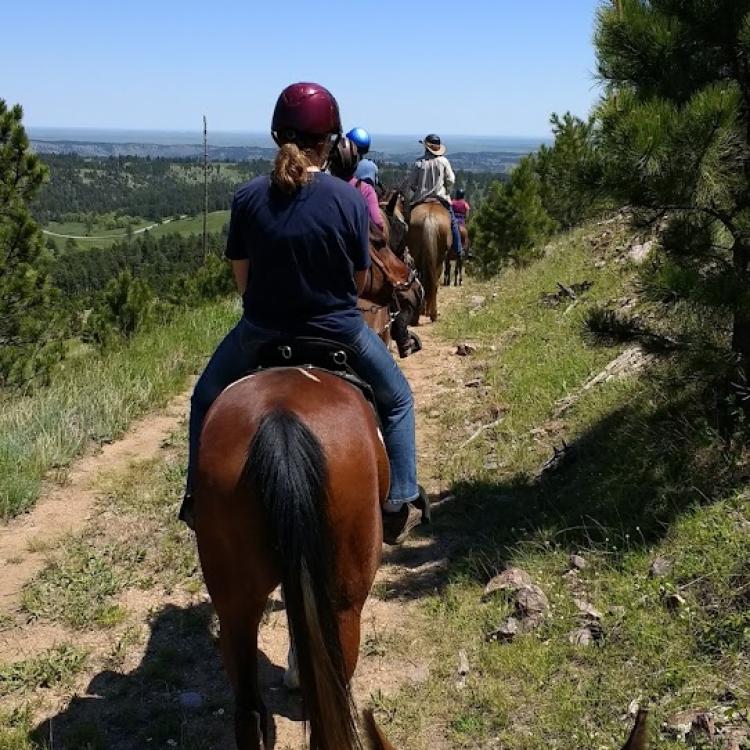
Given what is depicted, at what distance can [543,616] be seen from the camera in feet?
12.2

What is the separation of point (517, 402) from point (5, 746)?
462 cm

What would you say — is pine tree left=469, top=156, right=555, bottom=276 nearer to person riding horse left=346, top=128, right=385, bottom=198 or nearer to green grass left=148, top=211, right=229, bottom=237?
person riding horse left=346, top=128, right=385, bottom=198

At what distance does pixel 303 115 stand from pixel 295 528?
168cm

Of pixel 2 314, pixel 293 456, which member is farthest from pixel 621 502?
pixel 2 314

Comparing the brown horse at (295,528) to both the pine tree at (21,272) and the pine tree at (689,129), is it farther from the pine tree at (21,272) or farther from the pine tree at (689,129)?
the pine tree at (21,272)

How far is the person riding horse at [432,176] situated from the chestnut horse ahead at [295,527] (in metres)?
8.32

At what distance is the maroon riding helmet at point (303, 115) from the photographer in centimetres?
304

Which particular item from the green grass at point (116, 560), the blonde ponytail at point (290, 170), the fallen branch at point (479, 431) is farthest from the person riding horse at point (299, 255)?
the fallen branch at point (479, 431)

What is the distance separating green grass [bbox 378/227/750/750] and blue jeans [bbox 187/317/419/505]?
95cm

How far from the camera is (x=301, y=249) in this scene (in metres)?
2.85

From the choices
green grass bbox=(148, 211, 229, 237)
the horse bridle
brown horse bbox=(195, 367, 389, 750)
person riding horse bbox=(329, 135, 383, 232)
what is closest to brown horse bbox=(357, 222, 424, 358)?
the horse bridle

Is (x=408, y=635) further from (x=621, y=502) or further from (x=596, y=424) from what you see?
(x=596, y=424)

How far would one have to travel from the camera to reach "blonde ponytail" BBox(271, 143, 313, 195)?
9.21 ft

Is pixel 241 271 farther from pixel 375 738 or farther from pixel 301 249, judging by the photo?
pixel 375 738
